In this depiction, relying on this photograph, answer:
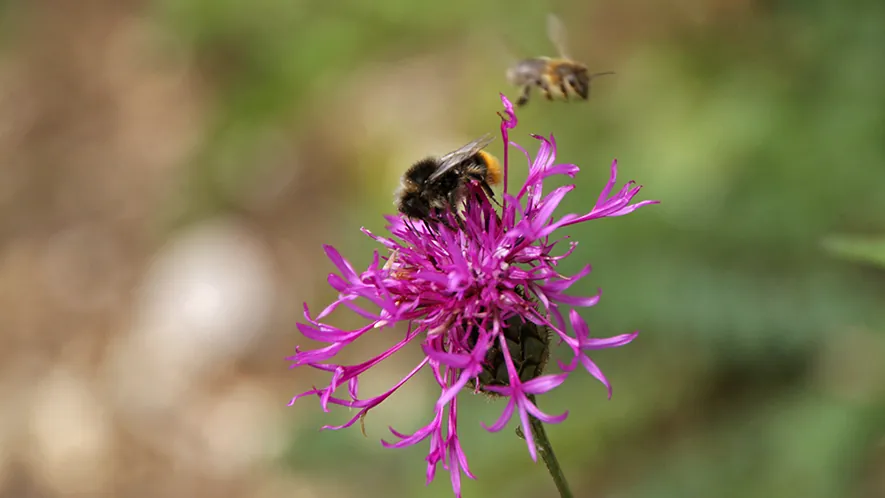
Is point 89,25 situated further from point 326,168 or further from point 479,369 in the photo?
point 479,369

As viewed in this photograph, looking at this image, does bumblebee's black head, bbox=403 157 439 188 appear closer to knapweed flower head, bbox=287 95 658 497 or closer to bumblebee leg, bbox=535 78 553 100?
knapweed flower head, bbox=287 95 658 497

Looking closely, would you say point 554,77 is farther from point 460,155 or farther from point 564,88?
point 460,155

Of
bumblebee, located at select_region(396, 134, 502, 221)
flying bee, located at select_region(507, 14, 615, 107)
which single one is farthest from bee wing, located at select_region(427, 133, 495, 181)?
flying bee, located at select_region(507, 14, 615, 107)

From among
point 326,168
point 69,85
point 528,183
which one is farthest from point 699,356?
point 69,85

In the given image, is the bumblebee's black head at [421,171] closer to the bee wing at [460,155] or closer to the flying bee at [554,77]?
the bee wing at [460,155]

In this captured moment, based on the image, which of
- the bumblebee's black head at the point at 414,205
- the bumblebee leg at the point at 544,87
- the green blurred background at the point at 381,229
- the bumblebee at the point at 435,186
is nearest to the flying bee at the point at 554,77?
the bumblebee leg at the point at 544,87
